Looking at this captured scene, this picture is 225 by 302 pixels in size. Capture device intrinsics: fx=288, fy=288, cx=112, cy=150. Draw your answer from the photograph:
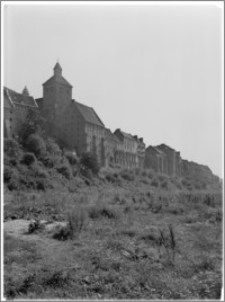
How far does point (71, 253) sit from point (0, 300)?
157 cm

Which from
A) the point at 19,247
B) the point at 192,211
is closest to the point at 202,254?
the point at 19,247

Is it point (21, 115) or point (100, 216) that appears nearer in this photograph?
point (100, 216)

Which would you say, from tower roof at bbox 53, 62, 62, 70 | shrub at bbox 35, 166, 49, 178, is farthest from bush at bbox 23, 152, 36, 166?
tower roof at bbox 53, 62, 62, 70

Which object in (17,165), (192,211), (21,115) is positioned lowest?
(192,211)

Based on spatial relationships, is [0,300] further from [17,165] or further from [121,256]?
[17,165]

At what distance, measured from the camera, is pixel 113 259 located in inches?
169

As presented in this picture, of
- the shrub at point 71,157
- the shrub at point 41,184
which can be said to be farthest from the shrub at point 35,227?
the shrub at point 41,184

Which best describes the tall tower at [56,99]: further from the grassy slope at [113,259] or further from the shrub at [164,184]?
the shrub at [164,184]

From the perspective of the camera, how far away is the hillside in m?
3.50

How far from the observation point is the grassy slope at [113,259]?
344 cm

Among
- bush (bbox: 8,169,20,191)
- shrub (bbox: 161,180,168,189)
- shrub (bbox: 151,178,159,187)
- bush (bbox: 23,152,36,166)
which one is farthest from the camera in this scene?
bush (bbox: 23,152,36,166)

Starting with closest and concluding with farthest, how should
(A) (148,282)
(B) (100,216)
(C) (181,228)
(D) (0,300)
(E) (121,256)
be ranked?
(D) (0,300), (A) (148,282), (E) (121,256), (C) (181,228), (B) (100,216)

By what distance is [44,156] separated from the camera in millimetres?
12539

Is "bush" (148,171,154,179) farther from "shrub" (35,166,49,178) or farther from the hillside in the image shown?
"shrub" (35,166,49,178)
